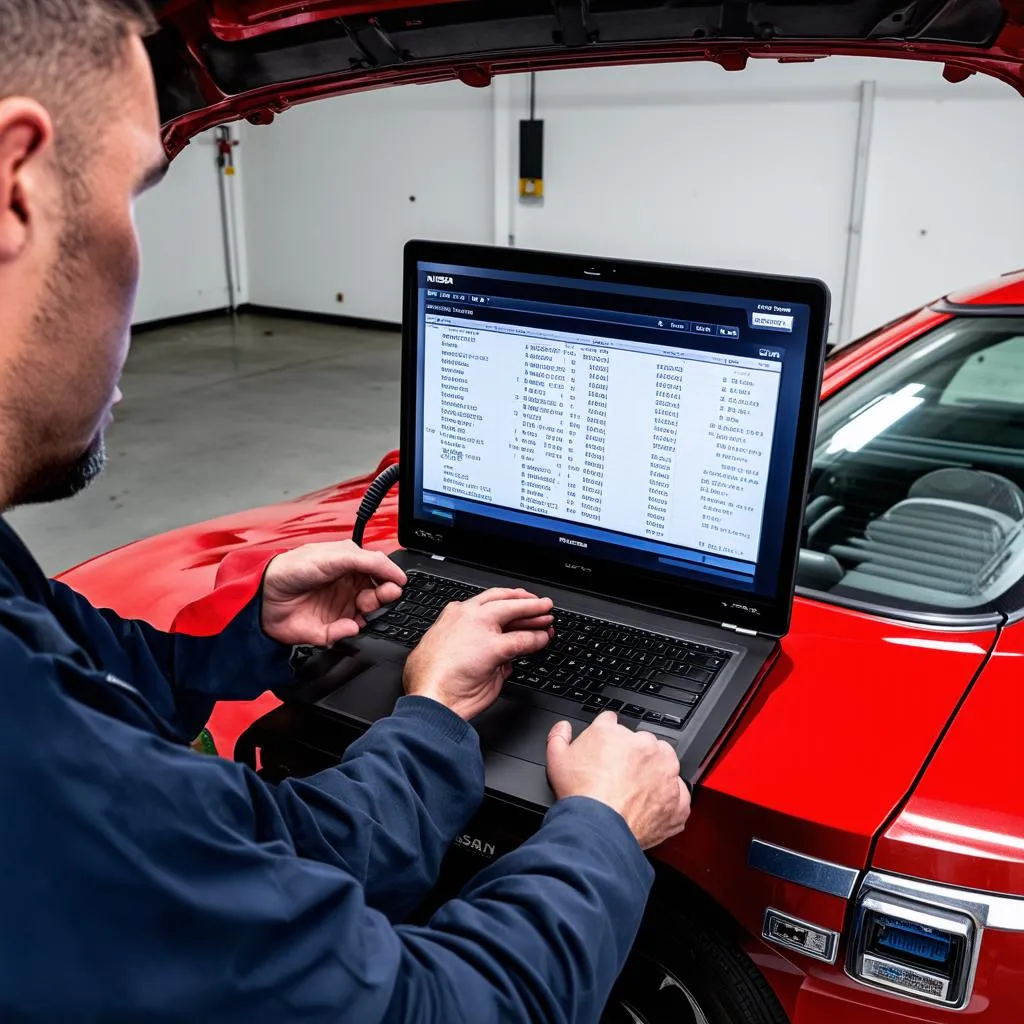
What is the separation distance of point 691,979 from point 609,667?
1.12ft

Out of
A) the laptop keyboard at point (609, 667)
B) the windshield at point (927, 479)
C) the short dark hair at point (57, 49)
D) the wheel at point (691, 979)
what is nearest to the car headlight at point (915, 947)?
the wheel at point (691, 979)

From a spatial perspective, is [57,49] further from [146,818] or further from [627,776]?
[627,776]

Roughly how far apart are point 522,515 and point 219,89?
30.5 inches

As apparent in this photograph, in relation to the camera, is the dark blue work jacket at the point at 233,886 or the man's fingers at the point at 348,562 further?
the man's fingers at the point at 348,562

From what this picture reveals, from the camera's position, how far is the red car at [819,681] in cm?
91

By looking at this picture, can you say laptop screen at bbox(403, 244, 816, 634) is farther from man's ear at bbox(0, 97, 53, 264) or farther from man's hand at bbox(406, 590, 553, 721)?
man's ear at bbox(0, 97, 53, 264)

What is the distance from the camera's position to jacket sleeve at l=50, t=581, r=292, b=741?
43.9 inches

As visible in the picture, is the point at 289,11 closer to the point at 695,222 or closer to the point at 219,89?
the point at 219,89

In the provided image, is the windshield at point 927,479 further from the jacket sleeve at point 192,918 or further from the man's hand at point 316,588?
the jacket sleeve at point 192,918

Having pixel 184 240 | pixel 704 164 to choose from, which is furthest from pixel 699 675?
pixel 184 240

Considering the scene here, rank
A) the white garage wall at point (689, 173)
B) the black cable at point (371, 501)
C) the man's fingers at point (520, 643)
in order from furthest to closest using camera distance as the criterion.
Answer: the white garage wall at point (689, 173) → the black cable at point (371, 501) → the man's fingers at point (520, 643)

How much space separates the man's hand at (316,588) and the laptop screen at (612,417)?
19 cm

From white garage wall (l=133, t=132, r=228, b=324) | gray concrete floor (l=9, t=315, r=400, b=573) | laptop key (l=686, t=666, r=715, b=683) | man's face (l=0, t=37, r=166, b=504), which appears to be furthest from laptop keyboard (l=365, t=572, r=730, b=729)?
white garage wall (l=133, t=132, r=228, b=324)

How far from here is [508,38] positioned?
1294 mm
